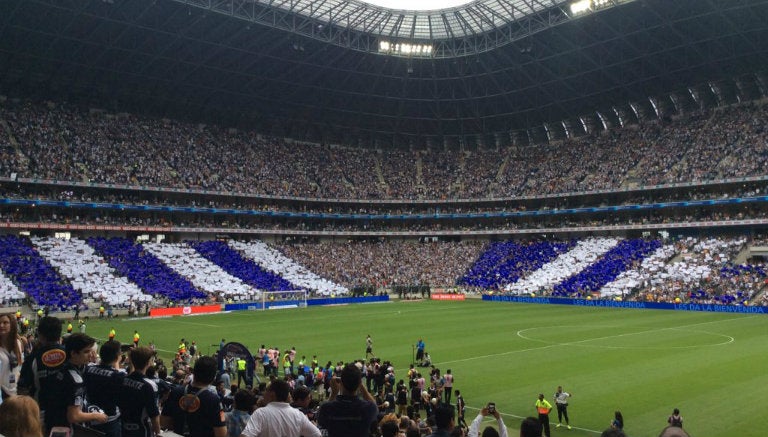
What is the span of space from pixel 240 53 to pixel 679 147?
58.5 m

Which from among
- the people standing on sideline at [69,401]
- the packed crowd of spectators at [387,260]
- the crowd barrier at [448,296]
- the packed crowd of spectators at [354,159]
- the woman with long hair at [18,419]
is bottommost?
the crowd barrier at [448,296]

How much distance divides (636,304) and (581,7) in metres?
31.5

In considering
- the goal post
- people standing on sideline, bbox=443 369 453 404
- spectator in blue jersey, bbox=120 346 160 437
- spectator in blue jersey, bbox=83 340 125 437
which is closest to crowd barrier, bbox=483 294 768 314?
the goal post

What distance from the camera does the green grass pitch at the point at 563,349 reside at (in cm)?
2253

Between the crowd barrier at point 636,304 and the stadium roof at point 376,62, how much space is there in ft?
97.5

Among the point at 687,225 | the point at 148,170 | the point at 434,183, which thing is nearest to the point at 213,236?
the point at 148,170

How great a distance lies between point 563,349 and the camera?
3684cm

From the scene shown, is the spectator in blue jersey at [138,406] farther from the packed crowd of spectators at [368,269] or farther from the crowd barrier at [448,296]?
the crowd barrier at [448,296]

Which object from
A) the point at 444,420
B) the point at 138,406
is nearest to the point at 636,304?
the point at 444,420

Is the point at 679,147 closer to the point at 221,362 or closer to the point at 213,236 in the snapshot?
the point at 213,236

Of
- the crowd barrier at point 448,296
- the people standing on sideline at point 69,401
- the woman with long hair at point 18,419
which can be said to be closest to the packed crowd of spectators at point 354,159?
the crowd barrier at point 448,296

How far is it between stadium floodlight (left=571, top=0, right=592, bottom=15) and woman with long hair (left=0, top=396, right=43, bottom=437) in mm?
68517

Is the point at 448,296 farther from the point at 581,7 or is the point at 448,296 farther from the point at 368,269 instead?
the point at 581,7

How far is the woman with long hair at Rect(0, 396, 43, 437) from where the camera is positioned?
530cm
